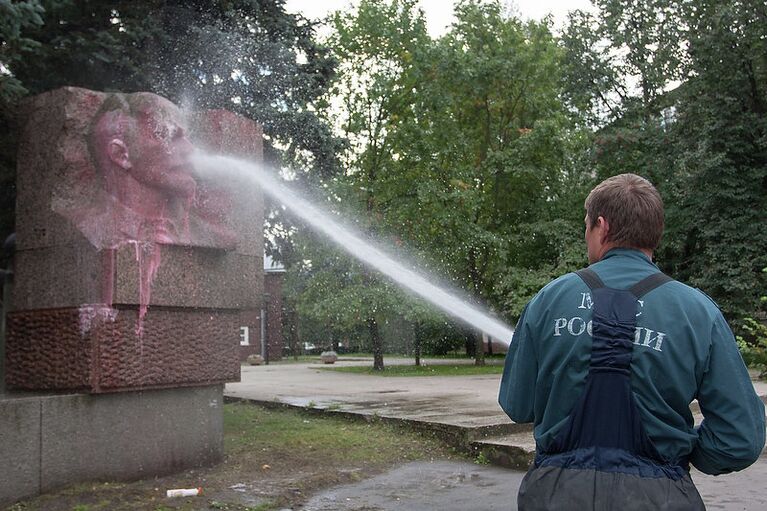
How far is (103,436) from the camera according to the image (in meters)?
5.84

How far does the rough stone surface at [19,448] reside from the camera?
5234 millimetres

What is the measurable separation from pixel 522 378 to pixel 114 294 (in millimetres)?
4174

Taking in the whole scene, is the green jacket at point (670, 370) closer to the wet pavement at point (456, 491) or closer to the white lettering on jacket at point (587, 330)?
the white lettering on jacket at point (587, 330)

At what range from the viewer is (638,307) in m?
2.26

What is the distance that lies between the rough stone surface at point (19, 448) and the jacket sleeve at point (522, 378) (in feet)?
13.4

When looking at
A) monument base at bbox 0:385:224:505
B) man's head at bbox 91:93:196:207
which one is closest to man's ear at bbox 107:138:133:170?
man's head at bbox 91:93:196:207

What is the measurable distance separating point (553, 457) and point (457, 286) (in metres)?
22.7

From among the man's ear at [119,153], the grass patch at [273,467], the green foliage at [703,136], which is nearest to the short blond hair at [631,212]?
the grass patch at [273,467]

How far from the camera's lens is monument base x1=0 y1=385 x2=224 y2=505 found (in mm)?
Answer: 5328

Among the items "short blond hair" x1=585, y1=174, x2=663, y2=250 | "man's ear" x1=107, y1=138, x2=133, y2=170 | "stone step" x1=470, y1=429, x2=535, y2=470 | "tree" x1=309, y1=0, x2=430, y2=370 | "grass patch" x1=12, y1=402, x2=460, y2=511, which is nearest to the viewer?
"short blond hair" x1=585, y1=174, x2=663, y2=250

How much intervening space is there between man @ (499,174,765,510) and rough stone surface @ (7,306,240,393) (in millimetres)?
4284

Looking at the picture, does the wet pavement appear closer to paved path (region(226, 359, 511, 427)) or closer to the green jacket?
paved path (region(226, 359, 511, 427))

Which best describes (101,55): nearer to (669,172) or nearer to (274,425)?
(274,425)

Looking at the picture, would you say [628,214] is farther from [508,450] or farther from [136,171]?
[508,450]
